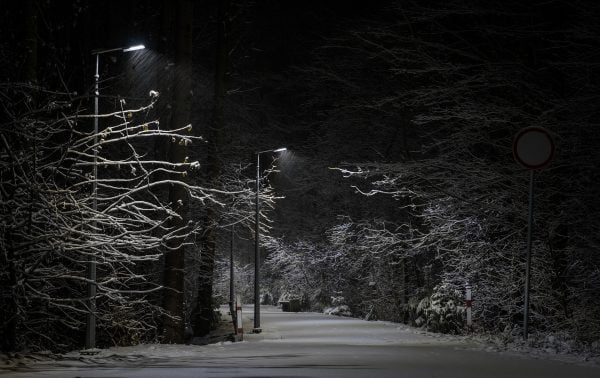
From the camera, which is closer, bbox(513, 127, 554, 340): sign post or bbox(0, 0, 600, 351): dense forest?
bbox(513, 127, 554, 340): sign post

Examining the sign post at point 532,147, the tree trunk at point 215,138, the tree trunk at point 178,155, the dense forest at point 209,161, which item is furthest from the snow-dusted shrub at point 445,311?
Answer: the sign post at point 532,147

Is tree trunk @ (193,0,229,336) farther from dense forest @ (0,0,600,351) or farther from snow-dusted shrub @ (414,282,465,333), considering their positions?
snow-dusted shrub @ (414,282,465,333)

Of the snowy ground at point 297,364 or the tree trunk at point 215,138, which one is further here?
the tree trunk at point 215,138

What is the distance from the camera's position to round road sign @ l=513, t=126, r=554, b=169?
1148cm

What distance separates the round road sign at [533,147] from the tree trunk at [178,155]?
31.8ft

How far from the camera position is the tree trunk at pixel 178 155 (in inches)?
735

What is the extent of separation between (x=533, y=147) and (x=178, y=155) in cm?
996

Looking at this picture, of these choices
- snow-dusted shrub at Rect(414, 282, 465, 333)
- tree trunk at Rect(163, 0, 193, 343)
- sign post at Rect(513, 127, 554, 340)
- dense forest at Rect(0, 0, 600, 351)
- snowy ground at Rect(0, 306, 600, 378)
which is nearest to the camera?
snowy ground at Rect(0, 306, 600, 378)

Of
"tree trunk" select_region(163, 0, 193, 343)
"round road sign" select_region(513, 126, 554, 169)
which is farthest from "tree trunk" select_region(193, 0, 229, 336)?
"round road sign" select_region(513, 126, 554, 169)

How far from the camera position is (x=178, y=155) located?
61.1 feet

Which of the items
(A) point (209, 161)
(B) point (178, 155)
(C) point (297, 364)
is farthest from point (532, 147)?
(A) point (209, 161)

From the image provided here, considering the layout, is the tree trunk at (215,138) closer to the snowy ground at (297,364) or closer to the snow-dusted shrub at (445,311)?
the snow-dusted shrub at (445,311)

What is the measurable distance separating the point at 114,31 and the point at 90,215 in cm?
909

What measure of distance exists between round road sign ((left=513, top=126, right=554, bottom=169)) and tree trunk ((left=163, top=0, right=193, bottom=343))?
31.8 feet
